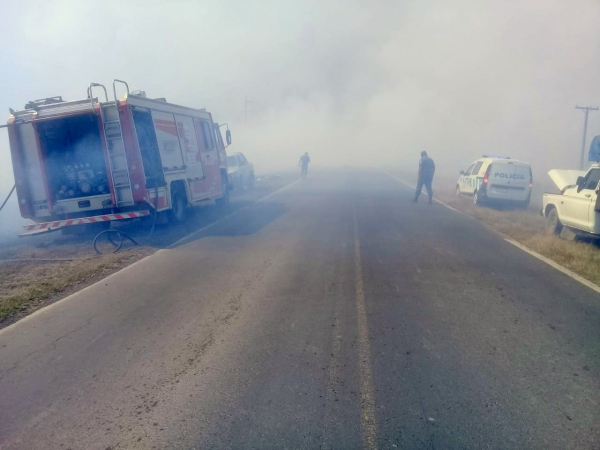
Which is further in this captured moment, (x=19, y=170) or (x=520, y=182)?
(x=520, y=182)

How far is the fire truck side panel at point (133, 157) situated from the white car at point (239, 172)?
32.6 ft

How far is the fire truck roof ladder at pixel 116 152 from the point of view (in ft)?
34.3

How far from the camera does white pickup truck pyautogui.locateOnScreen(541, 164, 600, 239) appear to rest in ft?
30.0

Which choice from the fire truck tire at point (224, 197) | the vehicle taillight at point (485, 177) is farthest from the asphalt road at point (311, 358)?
the vehicle taillight at point (485, 177)

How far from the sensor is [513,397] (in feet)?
12.6

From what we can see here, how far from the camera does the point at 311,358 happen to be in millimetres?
4523

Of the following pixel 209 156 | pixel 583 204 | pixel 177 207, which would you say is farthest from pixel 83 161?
pixel 583 204

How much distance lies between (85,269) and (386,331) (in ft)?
18.5

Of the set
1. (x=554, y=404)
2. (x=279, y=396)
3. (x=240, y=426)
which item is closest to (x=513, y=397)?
(x=554, y=404)

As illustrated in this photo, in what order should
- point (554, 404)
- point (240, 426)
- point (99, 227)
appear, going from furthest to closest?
point (99, 227), point (554, 404), point (240, 426)

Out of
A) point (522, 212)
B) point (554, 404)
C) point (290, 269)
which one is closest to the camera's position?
point (554, 404)

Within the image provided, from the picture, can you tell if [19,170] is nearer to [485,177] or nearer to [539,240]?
[539,240]

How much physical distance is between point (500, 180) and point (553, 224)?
5654 millimetres

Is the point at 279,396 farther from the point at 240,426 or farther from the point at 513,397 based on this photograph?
the point at 513,397
